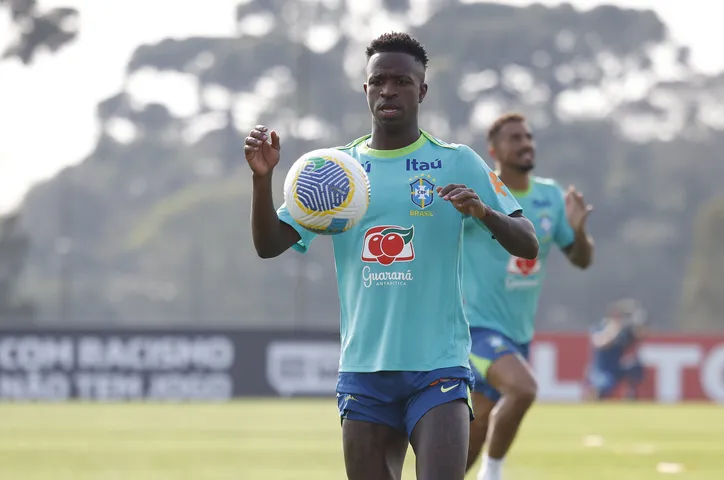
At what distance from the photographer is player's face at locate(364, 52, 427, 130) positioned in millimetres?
6070

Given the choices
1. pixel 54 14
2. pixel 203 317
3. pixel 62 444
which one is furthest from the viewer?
pixel 54 14

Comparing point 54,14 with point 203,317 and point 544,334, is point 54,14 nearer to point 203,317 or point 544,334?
point 203,317

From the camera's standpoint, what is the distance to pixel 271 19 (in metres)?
68.2

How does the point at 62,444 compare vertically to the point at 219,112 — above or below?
below

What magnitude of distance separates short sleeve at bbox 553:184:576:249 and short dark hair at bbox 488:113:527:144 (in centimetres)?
63

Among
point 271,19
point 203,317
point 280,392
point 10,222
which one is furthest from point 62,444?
point 271,19

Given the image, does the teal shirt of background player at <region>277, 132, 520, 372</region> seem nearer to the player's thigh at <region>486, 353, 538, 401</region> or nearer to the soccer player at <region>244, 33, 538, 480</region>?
the soccer player at <region>244, 33, 538, 480</region>

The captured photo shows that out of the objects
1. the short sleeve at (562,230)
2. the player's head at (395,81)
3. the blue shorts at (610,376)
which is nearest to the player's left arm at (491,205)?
the player's head at (395,81)

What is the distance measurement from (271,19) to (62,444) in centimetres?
5344

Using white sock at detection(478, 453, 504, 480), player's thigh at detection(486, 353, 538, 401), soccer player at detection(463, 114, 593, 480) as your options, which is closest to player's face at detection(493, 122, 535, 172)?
soccer player at detection(463, 114, 593, 480)

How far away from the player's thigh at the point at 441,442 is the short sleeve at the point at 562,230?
438 centimetres

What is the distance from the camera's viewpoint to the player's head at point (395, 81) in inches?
239

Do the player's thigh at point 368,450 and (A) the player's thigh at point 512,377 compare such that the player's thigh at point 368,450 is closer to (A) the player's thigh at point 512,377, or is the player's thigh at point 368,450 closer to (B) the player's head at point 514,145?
(A) the player's thigh at point 512,377

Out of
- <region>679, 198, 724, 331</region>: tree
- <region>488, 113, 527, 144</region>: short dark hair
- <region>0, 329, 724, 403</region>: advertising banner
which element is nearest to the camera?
<region>488, 113, 527, 144</region>: short dark hair
